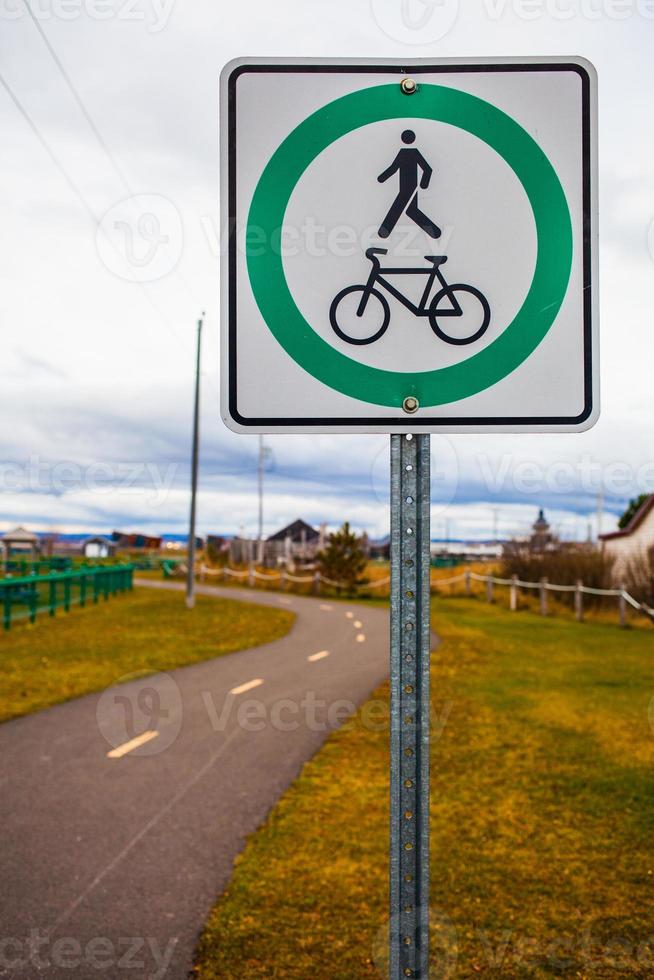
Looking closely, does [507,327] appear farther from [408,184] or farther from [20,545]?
[20,545]

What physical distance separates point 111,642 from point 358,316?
53.0 feet

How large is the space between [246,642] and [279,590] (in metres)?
23.0

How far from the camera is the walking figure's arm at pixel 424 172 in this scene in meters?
1.78

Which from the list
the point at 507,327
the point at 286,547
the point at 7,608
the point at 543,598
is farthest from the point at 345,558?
the point at 507,327

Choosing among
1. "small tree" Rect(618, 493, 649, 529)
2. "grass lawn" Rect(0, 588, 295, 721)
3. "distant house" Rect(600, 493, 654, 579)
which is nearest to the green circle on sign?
"grass lawn" Rect(0, 588, 295, 721)

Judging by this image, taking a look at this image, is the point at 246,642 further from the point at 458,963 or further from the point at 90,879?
the point at 458,963

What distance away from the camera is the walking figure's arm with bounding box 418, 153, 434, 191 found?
1.78 metres

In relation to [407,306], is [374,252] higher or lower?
higher

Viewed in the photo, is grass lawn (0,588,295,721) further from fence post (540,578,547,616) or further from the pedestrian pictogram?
the pedestrian pictogram

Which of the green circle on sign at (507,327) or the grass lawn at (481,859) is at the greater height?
the green circle on sign at (507,327)

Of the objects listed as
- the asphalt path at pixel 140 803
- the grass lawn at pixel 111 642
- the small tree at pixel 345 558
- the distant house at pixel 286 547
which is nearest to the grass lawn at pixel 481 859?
the asphalt path at pixel 140 803

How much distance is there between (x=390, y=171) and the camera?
5.89 feet

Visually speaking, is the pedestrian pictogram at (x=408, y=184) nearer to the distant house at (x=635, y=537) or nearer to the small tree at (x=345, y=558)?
the distant house at (x=635, y=537)

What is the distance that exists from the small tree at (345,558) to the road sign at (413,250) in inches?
1353
